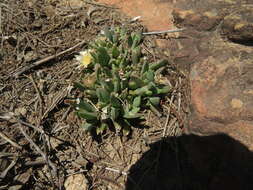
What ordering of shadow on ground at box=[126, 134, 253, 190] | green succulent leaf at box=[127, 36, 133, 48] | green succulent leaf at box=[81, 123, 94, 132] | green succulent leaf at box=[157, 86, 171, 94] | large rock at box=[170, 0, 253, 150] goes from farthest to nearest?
green succulent leaf at box=[127, 36, 133, 48], green succulent leaf at box=[157, 86, 171, 94], green succulent leaf at box=[81, 123, 94, 132], large rock at box=[170, 0, 253, 150], shadow on ground at box=[126, 134, 253, 190]

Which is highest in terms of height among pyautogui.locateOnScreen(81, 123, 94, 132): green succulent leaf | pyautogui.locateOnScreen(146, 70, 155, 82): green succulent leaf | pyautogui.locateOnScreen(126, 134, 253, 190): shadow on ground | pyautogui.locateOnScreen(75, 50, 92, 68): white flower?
pyautogui.locateOnScreen(75, 50, 92, 68): white flower

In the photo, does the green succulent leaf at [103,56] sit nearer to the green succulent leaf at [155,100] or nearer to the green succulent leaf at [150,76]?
the green succulent leaf at [150,76]

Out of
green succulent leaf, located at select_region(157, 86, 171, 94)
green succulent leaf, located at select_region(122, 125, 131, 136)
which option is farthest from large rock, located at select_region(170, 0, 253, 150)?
green succulent leaf, located at select_region(122, 125, 131, 136)

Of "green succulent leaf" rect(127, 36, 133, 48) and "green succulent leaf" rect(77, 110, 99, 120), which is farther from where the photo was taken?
"green succulent leaf" rect(127, 36, 133, 48)

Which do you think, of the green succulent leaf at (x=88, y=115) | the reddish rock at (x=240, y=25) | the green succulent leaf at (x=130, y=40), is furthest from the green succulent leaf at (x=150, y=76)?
the reddish rock at (x=240, y=25)

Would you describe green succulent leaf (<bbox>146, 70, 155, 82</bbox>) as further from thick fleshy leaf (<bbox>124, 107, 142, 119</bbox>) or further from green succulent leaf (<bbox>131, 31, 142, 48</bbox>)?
green succulent leaf (<bbox>131, 31, 142, 48</bbox>)

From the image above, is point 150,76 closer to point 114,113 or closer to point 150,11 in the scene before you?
point 114,113

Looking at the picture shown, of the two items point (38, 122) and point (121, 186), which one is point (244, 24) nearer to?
point (121, 186)
